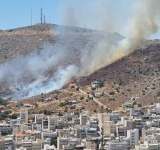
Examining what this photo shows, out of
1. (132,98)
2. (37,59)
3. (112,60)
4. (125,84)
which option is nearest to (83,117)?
(132,98)

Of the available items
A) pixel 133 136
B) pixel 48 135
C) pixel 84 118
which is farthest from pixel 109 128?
pixel 84 118

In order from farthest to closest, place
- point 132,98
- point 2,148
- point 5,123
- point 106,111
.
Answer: point 132,98
point 106,111
point 5,123
point 2,148

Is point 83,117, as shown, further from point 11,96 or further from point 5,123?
point 11,96

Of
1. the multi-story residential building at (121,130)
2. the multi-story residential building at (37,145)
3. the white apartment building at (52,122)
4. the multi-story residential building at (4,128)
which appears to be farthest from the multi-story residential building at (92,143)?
the multi-story residential building at (4,128)

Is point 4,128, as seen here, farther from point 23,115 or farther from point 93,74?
point 93,74

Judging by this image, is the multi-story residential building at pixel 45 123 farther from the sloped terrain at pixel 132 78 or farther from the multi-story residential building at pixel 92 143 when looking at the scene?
the multi-story residential building at pixel 92 143

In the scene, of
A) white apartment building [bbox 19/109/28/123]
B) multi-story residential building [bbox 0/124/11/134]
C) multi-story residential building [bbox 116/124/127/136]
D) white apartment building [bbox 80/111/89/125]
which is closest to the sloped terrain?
white apartment building [bbox 80/111/89/125]
